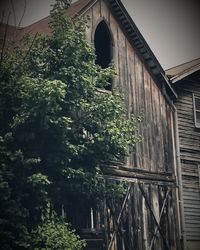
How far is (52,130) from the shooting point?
38.5 feet

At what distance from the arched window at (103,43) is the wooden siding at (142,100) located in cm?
23

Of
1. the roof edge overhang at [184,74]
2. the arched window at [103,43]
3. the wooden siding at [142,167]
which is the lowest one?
the wooden siding at [142,167]

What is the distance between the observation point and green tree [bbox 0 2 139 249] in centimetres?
1093

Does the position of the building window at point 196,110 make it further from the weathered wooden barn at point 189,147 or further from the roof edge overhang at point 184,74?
the roof edge overhang at point 184,74

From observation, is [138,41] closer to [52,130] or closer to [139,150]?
[139,150]

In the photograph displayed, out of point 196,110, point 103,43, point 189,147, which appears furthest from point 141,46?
point 189,147

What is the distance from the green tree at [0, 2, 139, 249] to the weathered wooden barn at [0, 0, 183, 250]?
1.95 meters

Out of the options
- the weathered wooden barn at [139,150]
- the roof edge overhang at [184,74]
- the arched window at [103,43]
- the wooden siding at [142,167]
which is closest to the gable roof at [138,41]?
the weathered wooden barn at [139,150]

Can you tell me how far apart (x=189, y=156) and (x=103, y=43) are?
5.94 meters

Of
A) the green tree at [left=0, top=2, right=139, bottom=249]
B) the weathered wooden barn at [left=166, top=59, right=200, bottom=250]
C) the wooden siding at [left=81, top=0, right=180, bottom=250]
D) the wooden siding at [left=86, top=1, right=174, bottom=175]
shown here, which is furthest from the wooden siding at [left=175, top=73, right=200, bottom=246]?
the green tree at [left=0, top=2, right=139, bottom=249]

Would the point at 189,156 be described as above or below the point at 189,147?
below

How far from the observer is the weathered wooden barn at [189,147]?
58.0ft

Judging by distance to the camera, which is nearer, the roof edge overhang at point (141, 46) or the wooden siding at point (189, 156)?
the roof edge overhang at point (141, 46)

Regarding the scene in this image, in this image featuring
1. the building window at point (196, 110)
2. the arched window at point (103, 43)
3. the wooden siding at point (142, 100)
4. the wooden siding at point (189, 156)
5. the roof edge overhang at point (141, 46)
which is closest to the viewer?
the wooden siding at point (142, 100)
